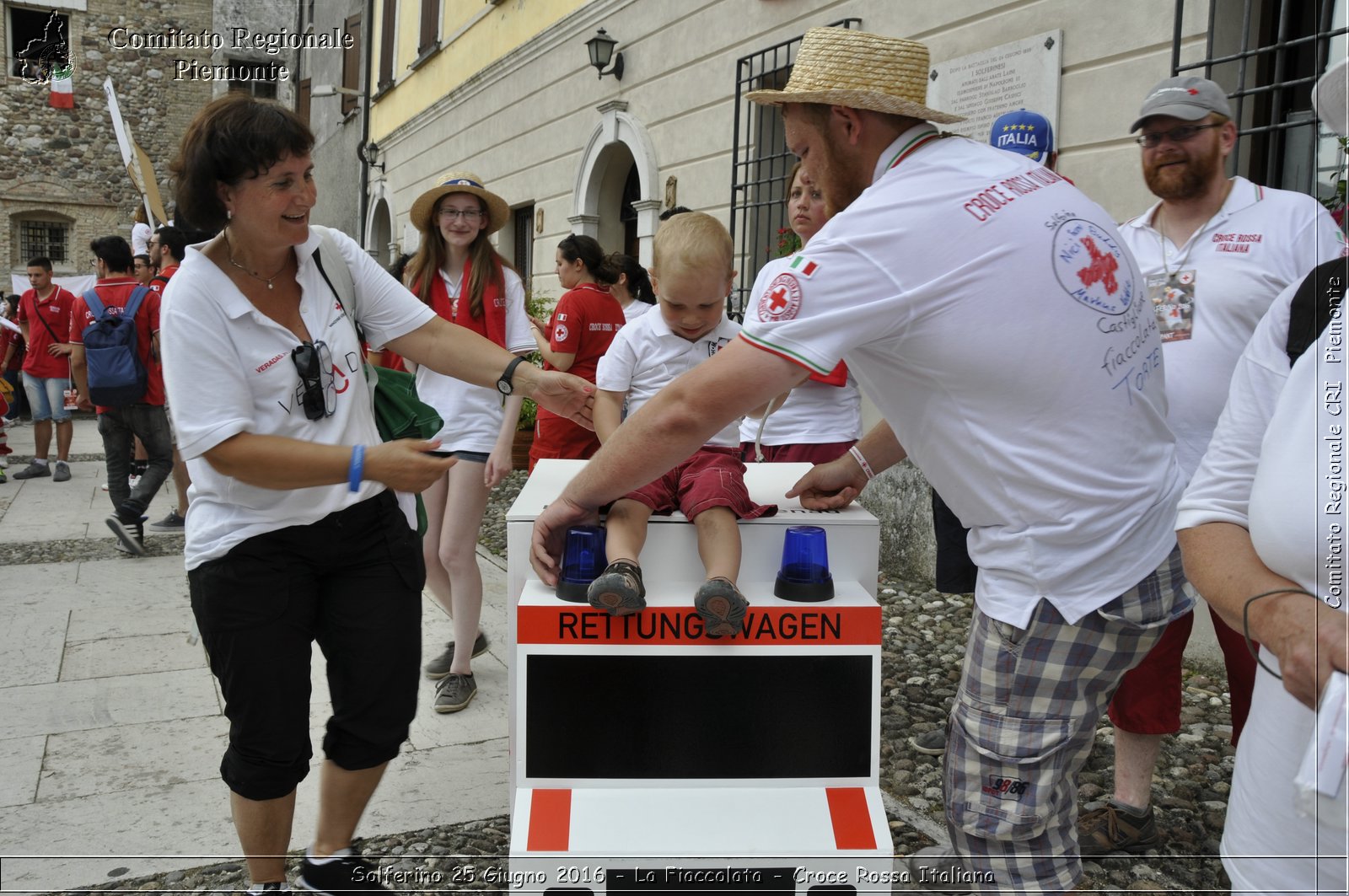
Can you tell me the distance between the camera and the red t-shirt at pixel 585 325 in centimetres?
482

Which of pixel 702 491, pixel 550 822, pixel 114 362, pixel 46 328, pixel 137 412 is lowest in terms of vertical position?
pixel 550 822

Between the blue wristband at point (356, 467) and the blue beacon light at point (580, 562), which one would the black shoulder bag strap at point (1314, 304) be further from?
the blue wristband at point (356, 467)

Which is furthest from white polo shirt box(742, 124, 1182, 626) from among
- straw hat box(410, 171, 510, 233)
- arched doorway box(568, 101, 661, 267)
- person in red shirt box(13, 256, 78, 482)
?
person in red shirt box(13, 256, 78, 482)

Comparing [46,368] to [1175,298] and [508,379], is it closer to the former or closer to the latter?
[508,379]

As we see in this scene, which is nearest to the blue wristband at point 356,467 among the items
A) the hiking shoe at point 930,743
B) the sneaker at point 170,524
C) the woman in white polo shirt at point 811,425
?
the woman in white polo shirt at point 811,425

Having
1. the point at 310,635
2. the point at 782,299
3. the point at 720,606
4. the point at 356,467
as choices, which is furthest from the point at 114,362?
the point at 782,299

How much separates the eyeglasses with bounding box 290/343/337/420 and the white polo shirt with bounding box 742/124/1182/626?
1050 mm

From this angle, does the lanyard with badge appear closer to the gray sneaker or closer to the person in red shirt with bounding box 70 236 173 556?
the gray sneaker

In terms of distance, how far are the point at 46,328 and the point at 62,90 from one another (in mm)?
17124

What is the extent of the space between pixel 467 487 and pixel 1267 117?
410cm

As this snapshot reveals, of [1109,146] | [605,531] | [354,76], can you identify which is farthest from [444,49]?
[605,531]

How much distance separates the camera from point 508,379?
2785 mm

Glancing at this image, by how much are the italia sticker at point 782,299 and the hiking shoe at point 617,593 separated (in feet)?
1.74

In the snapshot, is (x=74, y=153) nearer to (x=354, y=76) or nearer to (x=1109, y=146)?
(x=354, y=76)
